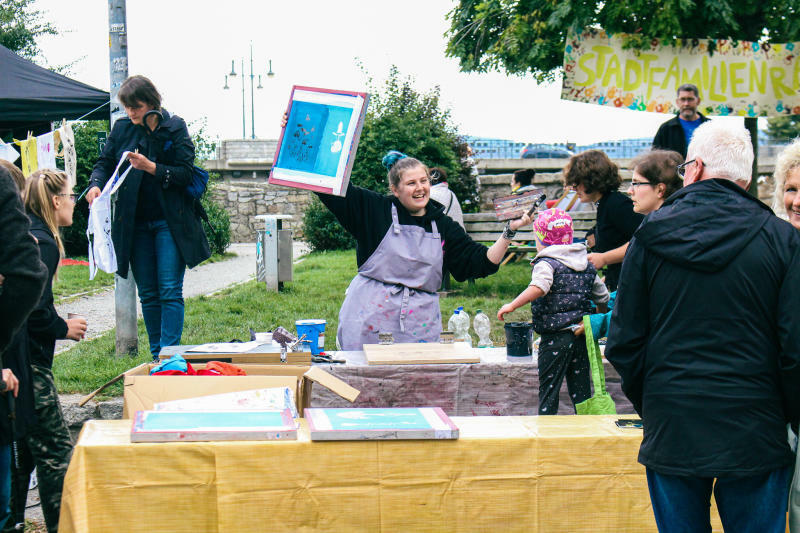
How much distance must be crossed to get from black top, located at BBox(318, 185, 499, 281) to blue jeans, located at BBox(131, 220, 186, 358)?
1328mm

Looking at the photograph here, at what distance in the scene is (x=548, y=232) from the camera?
4.38 meters

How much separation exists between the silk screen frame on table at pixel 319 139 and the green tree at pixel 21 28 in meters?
18.5

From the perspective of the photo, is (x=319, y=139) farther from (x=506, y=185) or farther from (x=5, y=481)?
(x=506, y=185)

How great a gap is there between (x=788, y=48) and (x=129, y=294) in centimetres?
740

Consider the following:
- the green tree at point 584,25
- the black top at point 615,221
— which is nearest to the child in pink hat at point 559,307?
the black top at point 615,221

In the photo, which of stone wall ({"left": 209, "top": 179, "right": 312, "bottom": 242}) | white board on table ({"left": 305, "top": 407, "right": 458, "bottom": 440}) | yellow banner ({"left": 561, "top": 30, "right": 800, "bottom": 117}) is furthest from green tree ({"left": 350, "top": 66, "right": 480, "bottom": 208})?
white board on table ({"left": 305, "top": 407, "right": 458, "bottom": 440})

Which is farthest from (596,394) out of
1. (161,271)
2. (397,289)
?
(161,271)

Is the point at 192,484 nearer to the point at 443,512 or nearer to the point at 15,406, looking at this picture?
the point at 15,406

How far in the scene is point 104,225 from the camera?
546 centimetres

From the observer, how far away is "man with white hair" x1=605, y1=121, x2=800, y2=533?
2191 millimetres

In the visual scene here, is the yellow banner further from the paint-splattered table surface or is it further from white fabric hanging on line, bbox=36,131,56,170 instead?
white fabric hanging on line, bbox=36,131,56,170

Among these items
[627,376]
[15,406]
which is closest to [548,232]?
[627,376]

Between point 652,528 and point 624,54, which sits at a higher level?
point 624,54

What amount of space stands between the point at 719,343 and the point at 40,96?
718cm
